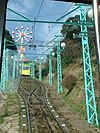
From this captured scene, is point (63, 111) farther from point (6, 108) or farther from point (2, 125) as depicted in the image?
point (2, 125)

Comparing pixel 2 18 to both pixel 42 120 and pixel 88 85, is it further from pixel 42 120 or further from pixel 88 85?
pixel 42 120

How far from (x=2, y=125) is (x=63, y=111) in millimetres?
4472

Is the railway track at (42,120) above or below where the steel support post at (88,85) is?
below

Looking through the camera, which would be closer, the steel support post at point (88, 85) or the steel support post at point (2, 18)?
the steel support post at point (2, 18)

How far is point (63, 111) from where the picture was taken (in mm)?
14164

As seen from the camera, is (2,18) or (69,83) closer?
(2,18)

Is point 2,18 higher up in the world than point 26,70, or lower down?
lower down

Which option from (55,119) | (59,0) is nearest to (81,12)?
(55,119)

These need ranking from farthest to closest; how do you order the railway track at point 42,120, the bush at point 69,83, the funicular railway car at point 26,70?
the funicular railway car at point 26,70 < the bush at point 69,83 < the railway track at point 42,120

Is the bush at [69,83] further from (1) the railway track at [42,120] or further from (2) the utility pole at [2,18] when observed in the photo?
(2) the utility pole at [2,18]

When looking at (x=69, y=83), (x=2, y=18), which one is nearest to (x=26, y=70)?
(x=69, y=83)

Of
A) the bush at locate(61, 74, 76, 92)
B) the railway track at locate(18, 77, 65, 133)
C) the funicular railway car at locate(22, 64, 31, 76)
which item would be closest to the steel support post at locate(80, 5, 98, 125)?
the railway track at locate(18, 77, 65, 133)

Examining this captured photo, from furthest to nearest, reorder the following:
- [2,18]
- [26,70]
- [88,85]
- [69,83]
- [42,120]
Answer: [26,70]
[69,83]
[42,120]
[88,85]
[2,18]

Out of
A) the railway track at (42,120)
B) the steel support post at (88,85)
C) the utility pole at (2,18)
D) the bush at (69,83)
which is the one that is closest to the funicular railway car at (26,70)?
the bush at (69,83)
